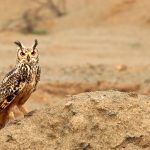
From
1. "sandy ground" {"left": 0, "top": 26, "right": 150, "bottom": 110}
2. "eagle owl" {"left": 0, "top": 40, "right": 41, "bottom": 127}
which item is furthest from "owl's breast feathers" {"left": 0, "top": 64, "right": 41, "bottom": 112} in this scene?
"sandy ground" {"left": 0, "top": 26, "right": 150, "bottom": 110}

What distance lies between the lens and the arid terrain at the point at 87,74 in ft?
26.1

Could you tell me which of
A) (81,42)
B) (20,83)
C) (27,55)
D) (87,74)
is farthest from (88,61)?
(20,83)

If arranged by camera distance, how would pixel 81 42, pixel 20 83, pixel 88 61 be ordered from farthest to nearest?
pixel 81 42
pixel 88 61
pixel 20 83

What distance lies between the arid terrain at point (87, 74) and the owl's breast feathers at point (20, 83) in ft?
1.03

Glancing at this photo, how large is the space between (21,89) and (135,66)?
15674 millimetres

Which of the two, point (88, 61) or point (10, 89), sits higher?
point (88, 61)

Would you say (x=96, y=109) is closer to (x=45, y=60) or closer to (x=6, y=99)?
(x=6, y=99)

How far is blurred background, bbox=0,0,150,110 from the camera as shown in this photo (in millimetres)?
19547

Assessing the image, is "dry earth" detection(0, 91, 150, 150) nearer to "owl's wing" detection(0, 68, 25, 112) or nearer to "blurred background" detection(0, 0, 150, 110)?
"owl's wing" detection(0, 68, 25, 112)

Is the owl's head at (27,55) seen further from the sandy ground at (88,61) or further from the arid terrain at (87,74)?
the sandy ground at (88,61)

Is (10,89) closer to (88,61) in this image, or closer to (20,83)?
(20,83)

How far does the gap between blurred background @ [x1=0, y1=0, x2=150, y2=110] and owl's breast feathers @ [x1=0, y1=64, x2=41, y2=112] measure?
6385 mm

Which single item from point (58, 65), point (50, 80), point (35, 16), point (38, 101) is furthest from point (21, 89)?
point (35, 16)

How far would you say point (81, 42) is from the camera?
31.2m
